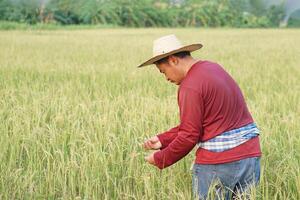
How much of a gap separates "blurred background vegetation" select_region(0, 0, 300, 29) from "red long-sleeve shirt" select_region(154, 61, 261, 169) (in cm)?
3721

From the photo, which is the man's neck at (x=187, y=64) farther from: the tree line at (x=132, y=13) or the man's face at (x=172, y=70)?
the tree line at (x=132, y=13)

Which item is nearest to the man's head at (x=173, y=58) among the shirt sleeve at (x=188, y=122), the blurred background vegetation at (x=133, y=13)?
the shirt sleeve at (x=188, y=122)

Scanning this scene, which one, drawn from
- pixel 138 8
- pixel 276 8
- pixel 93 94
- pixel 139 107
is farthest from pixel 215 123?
pixel 276 8

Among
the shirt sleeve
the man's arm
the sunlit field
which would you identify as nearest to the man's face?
the shirt sleeve

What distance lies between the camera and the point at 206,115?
2.45 m

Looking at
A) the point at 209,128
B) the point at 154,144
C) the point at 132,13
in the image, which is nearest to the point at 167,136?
the point at 154,144

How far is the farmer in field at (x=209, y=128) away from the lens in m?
2.39

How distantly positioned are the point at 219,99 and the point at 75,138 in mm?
1395

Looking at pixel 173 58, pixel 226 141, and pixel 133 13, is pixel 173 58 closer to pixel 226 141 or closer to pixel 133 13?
pixel 226 141

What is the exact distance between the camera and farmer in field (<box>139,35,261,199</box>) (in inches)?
94.2

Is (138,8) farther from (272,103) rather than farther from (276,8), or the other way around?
(272,103)

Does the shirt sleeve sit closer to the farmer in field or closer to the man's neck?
the farmer in field

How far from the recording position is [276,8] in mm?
70625

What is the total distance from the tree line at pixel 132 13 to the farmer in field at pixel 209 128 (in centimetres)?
3745
